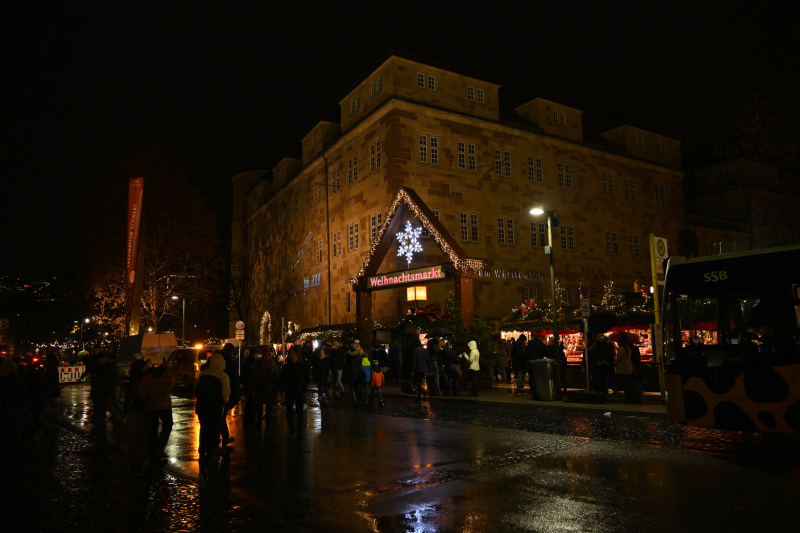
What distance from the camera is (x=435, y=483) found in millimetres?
7719

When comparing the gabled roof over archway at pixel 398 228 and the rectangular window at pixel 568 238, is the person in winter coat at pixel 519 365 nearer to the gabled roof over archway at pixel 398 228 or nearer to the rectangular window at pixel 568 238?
the gabled roof over archway at pixel 398 228

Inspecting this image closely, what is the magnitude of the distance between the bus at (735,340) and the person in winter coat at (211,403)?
691cm

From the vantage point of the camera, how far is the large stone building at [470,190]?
35.6 m

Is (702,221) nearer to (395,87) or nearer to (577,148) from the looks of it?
(577,148)

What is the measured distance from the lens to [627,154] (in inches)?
1831

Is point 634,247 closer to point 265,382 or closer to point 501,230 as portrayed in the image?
point 501,230

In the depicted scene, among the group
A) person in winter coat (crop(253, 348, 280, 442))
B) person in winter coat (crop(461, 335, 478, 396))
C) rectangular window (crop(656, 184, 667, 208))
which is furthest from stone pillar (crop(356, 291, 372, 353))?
rectangular window (crop(656, 184, 667, 208))

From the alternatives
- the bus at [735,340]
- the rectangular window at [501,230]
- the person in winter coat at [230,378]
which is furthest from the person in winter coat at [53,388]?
the rectangular window at [501,230]

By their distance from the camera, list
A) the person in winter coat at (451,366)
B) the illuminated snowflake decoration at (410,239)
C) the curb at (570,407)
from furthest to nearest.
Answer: the illuminated snowflake decoration at (410,239)
the person in winter coat at (451,366)
the curb at (570,407)

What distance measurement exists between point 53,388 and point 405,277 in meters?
13.5

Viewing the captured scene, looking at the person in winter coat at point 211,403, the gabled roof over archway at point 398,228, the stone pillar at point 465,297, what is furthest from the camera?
the gabled roof over archway at point 398,228

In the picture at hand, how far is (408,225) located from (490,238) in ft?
37.7

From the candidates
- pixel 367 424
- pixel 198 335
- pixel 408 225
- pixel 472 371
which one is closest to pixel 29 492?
pixel 367 424

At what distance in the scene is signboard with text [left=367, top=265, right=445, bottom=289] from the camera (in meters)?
23.6
